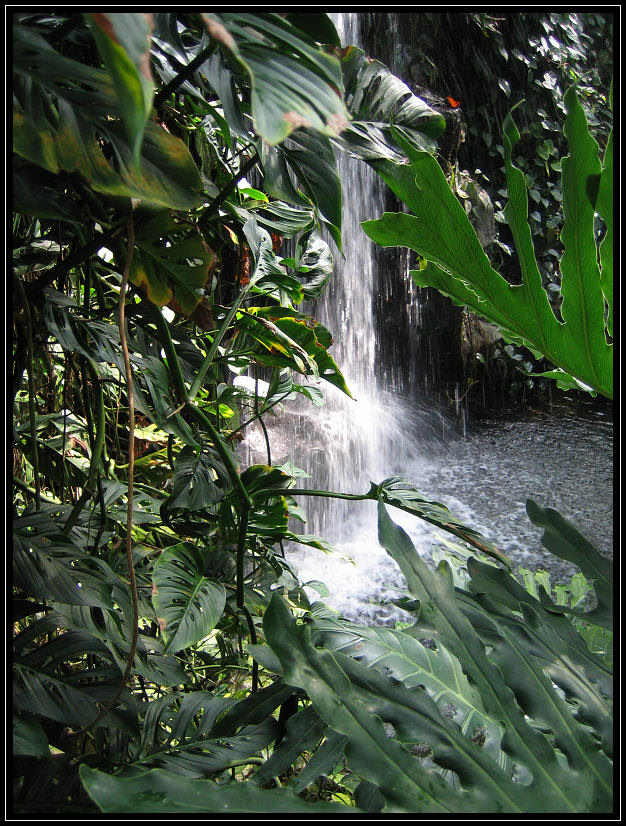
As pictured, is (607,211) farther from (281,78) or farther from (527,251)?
(281,78)

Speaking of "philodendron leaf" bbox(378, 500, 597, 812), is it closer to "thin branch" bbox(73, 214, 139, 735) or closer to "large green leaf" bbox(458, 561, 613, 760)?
"large green leaf" bbox(458, 561, 613, 760)

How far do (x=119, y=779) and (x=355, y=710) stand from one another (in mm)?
162

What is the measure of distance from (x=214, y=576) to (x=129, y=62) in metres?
0.63

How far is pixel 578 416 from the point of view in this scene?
3184 millimetres

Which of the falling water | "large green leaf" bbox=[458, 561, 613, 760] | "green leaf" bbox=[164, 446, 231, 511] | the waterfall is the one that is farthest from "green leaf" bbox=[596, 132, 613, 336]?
the waterfall

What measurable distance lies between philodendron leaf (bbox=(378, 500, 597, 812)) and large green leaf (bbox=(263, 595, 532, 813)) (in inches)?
0.7

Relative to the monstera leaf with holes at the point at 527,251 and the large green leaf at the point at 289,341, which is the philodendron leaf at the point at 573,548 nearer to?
the monstera leaf with holes at the point at 527,251

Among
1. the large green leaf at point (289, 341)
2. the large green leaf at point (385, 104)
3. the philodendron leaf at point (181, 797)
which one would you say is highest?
the large green leaf at point (385, 104)

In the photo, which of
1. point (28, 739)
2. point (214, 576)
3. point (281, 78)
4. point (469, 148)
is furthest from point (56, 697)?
point (469, 148)

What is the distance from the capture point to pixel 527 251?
63 centimetres

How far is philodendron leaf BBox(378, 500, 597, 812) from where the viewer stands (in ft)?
1.31

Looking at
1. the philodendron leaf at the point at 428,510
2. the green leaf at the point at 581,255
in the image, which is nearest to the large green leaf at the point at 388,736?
the philodendron leaf at the point at 428,510

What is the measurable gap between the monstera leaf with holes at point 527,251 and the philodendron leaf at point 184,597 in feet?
1.54

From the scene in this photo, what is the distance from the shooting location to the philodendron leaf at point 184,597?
59 cm
